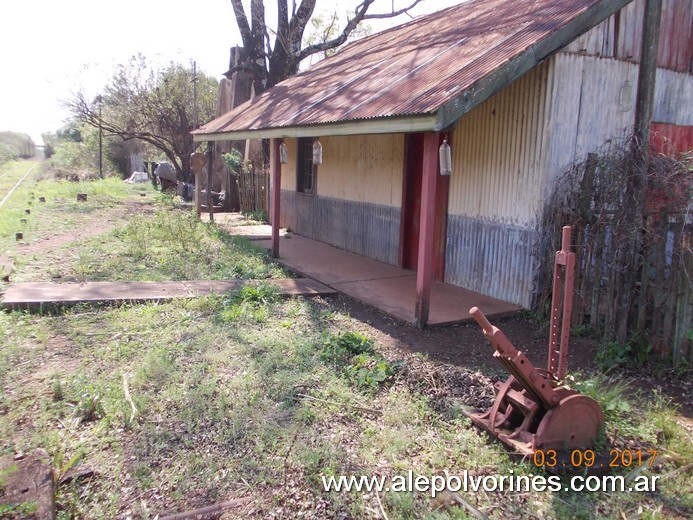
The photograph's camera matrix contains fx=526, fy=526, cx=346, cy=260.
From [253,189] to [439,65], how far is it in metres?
10.5

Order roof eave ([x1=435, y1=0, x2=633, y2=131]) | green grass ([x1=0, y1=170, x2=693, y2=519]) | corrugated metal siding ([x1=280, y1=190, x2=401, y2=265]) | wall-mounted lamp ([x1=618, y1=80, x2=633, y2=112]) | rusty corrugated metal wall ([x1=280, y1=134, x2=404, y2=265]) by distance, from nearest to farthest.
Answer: green grass ([x1=0, y1=170, x2=693, y2=519]), roof eave ([x1=435, y1=0, x2=633, y2=131]), wall-mounted lamp ([x1=618, y1=80, x2=633, y2=112]), rusty corrugated metal wall ([x1=280, y1=134, x2=404, y2=265]), corrugated metal siding ([x1=280, y1=190, x2=401, y2=265])

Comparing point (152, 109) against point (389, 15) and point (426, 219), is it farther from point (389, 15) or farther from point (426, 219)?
point (426, 219)

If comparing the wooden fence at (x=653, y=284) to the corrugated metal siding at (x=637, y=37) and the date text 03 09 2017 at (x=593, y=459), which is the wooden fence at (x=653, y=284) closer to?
the date text 03 09 2017 at (x=593, y=459)

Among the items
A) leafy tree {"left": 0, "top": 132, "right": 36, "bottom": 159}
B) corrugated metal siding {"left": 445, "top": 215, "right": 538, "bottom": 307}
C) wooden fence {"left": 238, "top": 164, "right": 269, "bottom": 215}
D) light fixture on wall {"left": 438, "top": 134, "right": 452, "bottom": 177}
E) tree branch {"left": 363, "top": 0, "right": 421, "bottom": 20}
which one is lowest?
corrugated metal siding {"left": 445, "top": 215, "right": 538, "bottom": 307}

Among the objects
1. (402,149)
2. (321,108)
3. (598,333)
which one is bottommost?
(598,333)

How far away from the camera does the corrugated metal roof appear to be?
5148 mm

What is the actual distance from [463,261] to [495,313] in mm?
1366

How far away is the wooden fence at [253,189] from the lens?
50.7 ft

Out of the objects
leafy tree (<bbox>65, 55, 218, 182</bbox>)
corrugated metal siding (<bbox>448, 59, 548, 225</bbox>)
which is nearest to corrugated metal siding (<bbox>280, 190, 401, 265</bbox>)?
corrugated metal siding (<bbox>448, 59, 548, 225</bbox>)

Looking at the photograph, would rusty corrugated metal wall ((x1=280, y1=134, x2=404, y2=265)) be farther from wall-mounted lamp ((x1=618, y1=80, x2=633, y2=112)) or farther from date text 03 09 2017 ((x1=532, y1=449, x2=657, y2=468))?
date text 03 09 2017 ((x1=532, y1=449, x2=657, y2=468))

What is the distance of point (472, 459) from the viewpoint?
11.3ft

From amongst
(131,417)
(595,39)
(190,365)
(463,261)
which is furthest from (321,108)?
(131,417)

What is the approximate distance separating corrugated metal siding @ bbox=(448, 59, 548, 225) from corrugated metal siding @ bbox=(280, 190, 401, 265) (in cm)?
174

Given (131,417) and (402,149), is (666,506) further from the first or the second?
(402,149)
